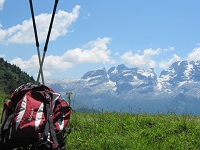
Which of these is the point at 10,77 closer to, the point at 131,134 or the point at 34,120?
the point at 131,134

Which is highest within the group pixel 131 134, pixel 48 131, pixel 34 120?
pixel 34 120

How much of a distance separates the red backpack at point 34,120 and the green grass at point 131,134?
1.95 meters

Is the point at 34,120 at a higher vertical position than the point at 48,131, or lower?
higher

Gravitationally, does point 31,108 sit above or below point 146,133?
above

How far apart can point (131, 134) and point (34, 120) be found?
3.79m

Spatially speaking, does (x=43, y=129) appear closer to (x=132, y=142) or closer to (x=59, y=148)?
(x=59, y=148)

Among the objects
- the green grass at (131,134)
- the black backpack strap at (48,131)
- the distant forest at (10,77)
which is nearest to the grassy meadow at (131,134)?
the green grass at (131,134)

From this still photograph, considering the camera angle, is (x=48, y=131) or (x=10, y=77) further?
(x=10, y=77)

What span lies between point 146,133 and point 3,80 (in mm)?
153623

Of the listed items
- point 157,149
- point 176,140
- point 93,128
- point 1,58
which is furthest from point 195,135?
point 1,58

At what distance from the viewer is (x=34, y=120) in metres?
5.71

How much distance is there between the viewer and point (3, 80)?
155m

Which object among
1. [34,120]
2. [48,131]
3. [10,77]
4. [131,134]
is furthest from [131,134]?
[10,77]

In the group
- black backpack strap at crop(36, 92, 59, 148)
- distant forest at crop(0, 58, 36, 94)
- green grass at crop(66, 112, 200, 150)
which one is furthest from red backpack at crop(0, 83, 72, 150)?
distant forest at crop(0, 58, 36, 94)
